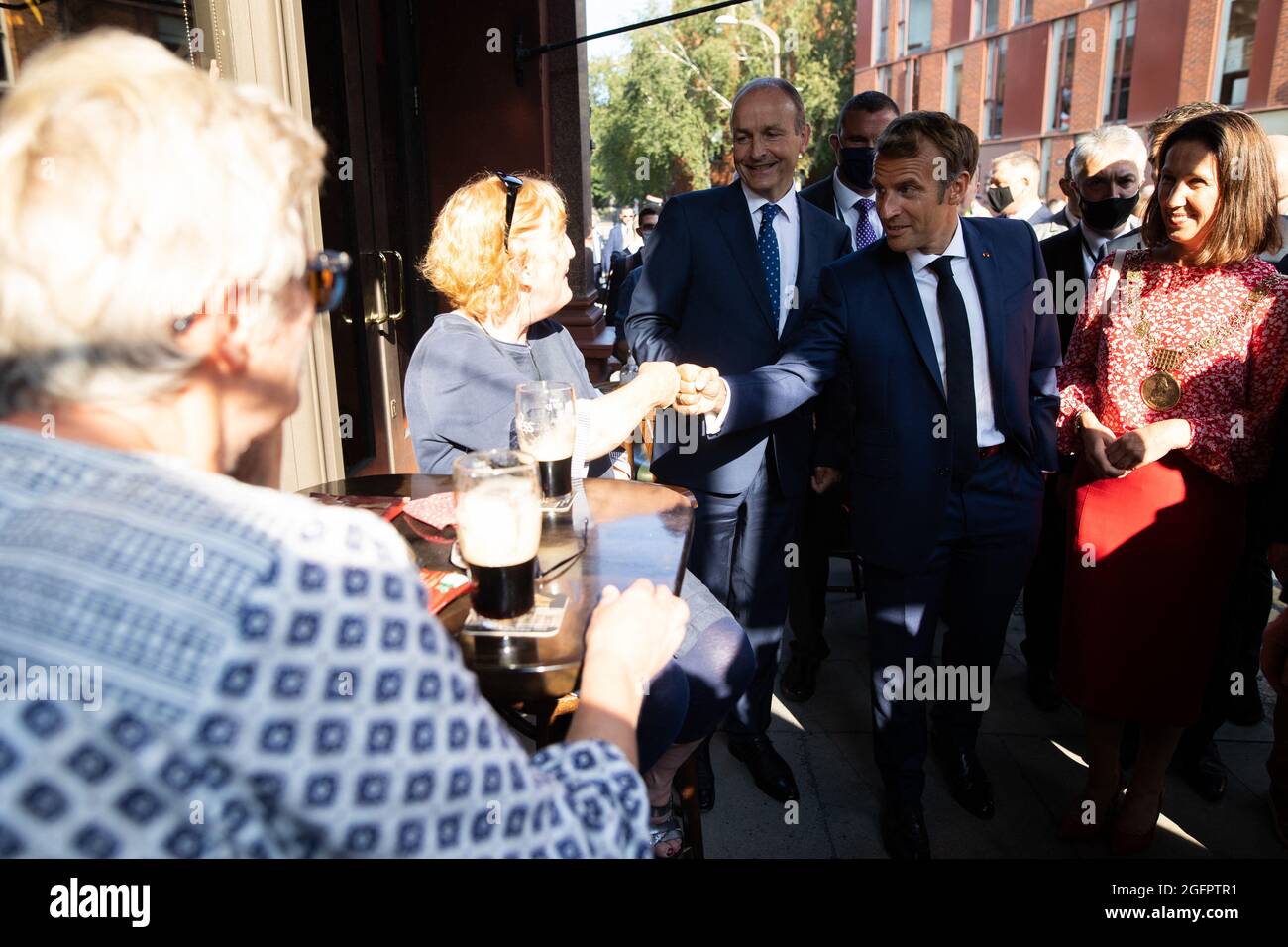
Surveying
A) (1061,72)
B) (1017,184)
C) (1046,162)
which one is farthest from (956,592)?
(1061,72)

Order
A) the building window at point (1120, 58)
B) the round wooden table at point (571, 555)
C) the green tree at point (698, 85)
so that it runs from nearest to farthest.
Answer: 1. the round wooden table at point (571, 555)
2. the building window at point (1120, 58)
3. the green tree at point (698, 85)

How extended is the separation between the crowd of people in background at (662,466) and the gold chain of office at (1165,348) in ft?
0.03

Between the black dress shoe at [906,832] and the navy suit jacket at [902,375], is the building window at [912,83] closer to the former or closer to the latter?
the navy suit jacket at [902,375]

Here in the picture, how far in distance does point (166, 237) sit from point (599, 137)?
34793 mm

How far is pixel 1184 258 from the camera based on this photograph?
246 centimetres

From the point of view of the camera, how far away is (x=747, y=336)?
304 centimetres

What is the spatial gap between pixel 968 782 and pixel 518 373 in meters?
2.06

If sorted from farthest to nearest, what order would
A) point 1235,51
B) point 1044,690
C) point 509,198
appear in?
point 1235,51 < point 1044,690 < point 509,198

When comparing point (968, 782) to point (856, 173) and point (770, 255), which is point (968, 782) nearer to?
point (770, 255)

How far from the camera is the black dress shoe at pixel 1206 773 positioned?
9.88 feet

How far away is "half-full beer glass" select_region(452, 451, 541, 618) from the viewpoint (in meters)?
1.43

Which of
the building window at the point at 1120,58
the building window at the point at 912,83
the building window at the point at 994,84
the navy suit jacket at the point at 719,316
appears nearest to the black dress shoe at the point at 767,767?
the navy suit jacket at the point at 719,316
